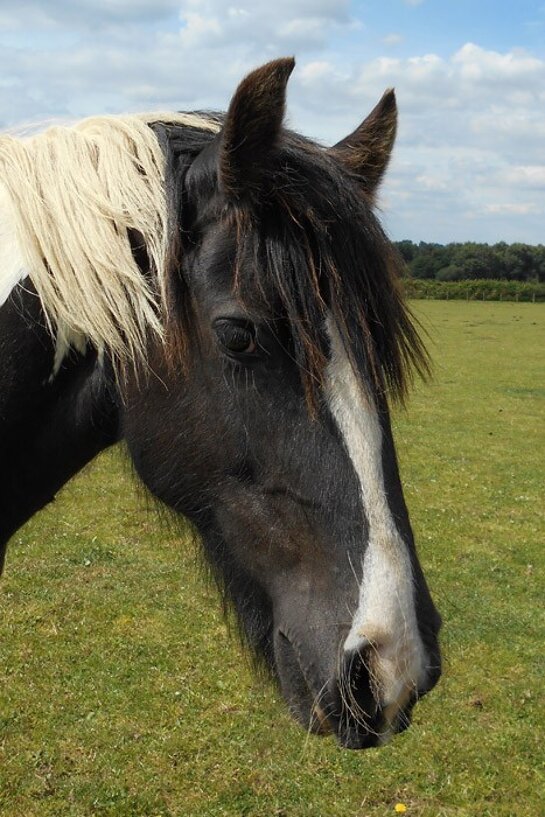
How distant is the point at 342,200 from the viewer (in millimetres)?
2121

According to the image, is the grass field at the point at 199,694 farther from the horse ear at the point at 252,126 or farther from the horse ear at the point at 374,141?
the horse ear at the point at 252,126

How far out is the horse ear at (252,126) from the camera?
72.5 inches

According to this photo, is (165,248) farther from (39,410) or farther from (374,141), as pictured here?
(374,141)

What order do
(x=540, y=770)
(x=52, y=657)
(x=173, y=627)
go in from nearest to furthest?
1. (x=540, y=770)
2. (x=52, y=657)
3. (x=173, y=627)

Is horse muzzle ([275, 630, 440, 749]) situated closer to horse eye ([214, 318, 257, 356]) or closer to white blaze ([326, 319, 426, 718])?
white blaze ([326, 319, 426, 718])

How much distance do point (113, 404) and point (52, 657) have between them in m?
4.15

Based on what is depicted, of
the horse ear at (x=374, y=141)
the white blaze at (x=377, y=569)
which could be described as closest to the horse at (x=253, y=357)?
the white blaze at (x=377, y=569)

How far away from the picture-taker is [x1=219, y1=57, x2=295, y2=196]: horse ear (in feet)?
6.04

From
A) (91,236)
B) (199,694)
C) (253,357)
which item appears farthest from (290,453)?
(199,694)

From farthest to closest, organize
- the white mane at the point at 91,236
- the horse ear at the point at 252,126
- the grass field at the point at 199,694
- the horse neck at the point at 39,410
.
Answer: the grass field at the point at 199,694, the horse neck at the point at 39,410, the white mane at the point at 91,236, the horse ear at the point at 252,126

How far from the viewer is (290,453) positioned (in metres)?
2.00

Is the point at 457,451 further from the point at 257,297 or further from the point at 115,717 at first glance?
the point at 257,297

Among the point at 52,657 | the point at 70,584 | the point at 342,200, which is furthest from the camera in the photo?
the point at 70,584

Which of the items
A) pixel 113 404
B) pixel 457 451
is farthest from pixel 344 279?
pixel 457 451
